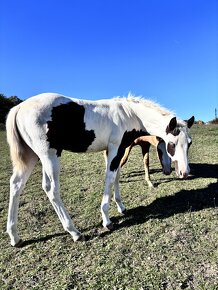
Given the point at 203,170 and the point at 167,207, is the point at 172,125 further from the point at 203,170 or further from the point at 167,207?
the point at 203,170

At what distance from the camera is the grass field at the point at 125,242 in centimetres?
392

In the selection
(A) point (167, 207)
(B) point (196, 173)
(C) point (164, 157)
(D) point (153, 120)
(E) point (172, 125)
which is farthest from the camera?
(B) point (196, 173)

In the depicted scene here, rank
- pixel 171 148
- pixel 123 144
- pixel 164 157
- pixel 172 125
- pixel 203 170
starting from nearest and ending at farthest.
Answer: pixel 172 125 → pixel 171 148 → pixel 123 144 → pixel 164 157 → pixel 203 170

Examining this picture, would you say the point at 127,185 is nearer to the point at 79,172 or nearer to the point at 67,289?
the point at 79,172

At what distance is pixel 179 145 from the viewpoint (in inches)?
205

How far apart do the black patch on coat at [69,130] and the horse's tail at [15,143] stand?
0.54 meters

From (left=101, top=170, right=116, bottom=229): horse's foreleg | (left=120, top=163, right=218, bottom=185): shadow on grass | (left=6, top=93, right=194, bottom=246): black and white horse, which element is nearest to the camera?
(left=6, top=93, right=194, bottom=246): black and white horse

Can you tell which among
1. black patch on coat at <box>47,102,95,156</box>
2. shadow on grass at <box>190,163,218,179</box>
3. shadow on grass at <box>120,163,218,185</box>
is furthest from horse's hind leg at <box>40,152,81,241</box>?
shadow on grass at <box>190,163,218,179</box>

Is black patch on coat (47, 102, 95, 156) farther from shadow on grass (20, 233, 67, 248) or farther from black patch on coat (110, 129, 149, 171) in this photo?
shadow on grass (20, 233, 67, 248)

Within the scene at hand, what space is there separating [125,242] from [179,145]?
68.0 inches

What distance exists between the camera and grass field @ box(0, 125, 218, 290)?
3.92m

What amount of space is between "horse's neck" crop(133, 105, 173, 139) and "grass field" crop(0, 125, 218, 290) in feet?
4.60

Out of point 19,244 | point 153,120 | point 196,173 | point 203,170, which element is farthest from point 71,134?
point 203,170

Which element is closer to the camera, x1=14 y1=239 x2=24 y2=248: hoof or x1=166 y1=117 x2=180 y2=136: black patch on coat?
x1=14 y1=239 x2=24 y2=248: hoof
